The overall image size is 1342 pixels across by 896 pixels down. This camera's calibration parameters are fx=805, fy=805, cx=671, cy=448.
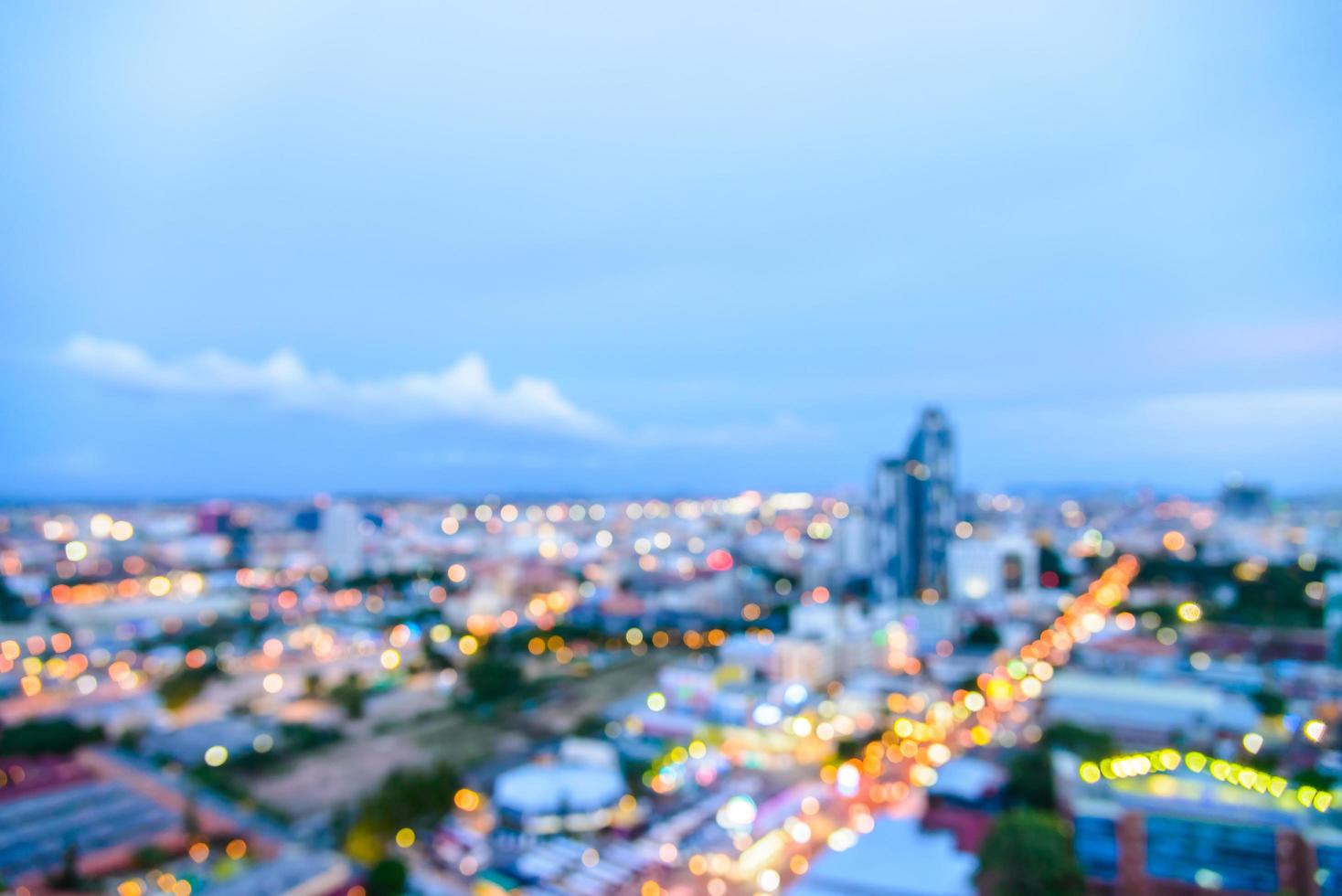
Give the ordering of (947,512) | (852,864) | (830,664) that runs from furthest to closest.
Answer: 1. (947,512)
2. (830,664)
3. (852,864)

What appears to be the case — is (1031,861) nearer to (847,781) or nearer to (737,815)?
(737,815)

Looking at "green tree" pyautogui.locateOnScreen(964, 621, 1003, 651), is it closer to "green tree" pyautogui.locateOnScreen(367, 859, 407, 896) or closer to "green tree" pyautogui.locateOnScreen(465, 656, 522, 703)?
"green tree" pyautogui.locateOnScreen(465, 656, 522, 703)

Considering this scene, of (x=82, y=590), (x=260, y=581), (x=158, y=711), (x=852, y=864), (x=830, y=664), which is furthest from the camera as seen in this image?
(x=260, y=581)

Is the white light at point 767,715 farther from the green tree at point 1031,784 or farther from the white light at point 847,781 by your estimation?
the green tree at point 1031,784

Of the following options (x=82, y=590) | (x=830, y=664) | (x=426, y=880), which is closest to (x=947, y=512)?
(x=830, y=664)

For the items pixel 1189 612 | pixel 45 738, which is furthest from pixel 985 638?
pixel 45 738

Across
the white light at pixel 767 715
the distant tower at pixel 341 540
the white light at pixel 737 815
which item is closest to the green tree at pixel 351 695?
the white light at pixel 767 715

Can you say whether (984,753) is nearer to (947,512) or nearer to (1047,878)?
(1047,878)

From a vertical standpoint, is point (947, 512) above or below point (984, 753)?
above
